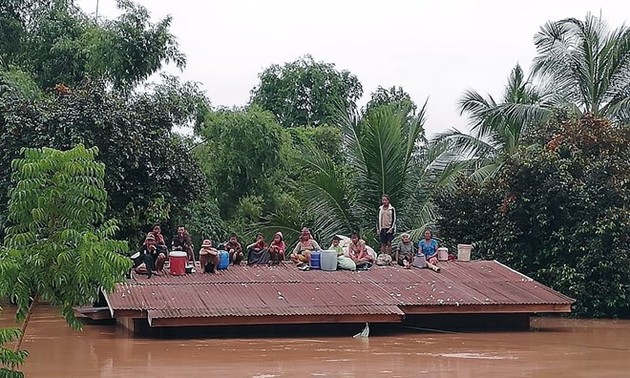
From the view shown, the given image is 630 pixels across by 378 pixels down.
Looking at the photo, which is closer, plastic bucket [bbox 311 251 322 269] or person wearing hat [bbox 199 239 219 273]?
person wearing hat [bbox 199 239 219 273]

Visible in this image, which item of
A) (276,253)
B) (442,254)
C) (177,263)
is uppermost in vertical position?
(442,254)

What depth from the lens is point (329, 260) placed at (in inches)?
661

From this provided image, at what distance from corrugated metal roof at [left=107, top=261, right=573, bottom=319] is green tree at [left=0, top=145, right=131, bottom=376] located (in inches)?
231

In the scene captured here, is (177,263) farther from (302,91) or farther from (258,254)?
(302,91)

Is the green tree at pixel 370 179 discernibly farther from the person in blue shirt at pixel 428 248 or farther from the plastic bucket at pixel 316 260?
the plastic bucket at pixel 316 260

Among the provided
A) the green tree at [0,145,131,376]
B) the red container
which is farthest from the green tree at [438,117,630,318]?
the green tree at [0,145,131,376]

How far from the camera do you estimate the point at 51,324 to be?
16234mm

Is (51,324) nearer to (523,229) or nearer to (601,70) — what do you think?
(523,229)

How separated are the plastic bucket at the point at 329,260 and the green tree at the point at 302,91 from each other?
1855 centimetres

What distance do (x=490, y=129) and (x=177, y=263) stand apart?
11.1 m

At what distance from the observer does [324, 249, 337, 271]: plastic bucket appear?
55.0ft

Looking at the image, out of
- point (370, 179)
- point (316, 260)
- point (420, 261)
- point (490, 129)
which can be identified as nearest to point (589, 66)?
point (490, 129)

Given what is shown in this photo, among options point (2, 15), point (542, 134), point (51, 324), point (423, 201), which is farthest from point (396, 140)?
point (2, 15)

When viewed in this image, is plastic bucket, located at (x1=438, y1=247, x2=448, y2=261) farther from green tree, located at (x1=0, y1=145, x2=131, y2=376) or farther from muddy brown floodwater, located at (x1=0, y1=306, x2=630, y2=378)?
green tree, located at (x1=0, y1=145, x2=131, y2=376)
